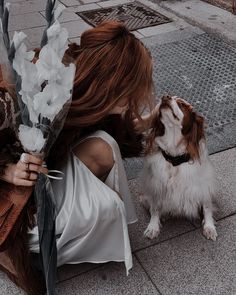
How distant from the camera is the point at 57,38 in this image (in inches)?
65.4

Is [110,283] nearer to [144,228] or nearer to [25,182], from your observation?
[144,228]

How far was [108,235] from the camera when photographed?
2324 millimetres

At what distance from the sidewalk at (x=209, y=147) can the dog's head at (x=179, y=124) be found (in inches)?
25.0

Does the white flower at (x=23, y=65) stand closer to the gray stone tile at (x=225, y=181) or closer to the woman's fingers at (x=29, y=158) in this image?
the woman's fingers at (x=29, y=158)

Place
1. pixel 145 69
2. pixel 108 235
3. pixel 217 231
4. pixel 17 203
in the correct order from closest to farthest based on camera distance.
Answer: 1. pixel 17 203
2. pixel 145 69
3. pixel 108 235
4. pixel 217 231

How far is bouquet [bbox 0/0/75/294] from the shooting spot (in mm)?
1635

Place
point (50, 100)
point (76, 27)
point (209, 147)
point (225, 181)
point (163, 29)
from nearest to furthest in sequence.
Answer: point (50, 100) → point (225, 181) → point (209, 147) → point (163, 29) → point (76, 27)

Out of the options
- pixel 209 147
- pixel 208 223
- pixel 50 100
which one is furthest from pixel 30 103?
pixel 209 147

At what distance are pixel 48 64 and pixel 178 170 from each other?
1177 mm

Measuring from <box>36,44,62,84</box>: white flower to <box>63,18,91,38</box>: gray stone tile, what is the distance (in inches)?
144

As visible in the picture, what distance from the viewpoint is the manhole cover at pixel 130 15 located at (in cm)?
533

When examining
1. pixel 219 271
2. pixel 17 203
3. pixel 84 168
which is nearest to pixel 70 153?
pixel 84 168

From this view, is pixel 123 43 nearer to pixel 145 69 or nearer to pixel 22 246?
pixel 145 69

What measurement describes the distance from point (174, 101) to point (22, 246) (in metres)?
1.05
